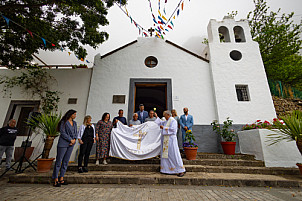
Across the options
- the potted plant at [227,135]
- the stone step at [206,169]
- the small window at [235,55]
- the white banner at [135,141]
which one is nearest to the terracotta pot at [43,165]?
the stone step at [206,169]

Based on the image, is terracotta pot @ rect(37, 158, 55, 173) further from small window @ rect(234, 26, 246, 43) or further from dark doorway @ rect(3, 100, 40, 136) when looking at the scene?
small window @ rect(234, 26, 246, 43)

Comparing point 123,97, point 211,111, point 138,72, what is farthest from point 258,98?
point 123,97

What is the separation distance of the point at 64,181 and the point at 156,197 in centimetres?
227

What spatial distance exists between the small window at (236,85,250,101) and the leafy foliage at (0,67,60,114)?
355 inches

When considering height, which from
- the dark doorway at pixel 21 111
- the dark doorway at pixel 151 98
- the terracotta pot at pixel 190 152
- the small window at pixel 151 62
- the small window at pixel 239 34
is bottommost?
the terracotta pot at pixel 190 152

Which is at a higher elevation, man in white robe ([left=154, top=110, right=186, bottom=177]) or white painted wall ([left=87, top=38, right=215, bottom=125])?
white painted wall ([left=87, top=38, right=215, bottom=125])

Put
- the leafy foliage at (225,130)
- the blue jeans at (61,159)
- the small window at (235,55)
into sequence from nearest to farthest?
the blue jeans at (61,159)
the leafy foliage at (225,130)
the small window at (235,55)

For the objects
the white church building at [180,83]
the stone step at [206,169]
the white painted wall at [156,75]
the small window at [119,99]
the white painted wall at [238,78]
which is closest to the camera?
the stone step at [206,169]

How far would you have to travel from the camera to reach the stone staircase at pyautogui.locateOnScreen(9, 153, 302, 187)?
321cm

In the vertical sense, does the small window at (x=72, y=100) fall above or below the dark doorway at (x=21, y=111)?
above

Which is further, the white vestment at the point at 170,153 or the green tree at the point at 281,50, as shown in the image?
the green tree at the point at 281,50

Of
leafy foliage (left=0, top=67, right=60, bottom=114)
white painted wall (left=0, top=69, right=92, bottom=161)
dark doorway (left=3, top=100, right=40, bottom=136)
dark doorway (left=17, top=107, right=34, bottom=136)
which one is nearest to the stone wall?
white painted wall (left=0, top=69, right=92, bottom=161)

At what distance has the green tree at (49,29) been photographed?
4832 mm

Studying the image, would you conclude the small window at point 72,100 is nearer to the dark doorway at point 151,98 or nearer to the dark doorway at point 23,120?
the dark doorway at point 23,120
